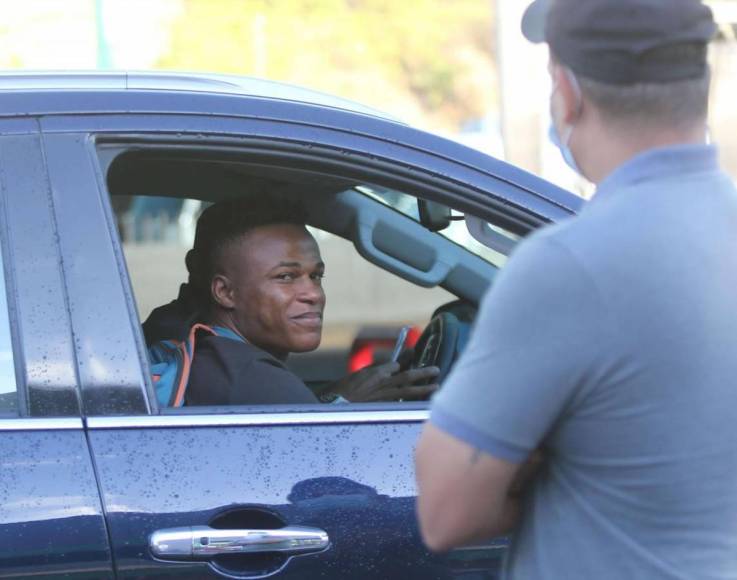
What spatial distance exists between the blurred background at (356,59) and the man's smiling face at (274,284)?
54 centimetres

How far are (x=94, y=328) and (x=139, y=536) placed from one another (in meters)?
0.36

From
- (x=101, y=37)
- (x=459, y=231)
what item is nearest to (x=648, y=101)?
(x=459, y=231)

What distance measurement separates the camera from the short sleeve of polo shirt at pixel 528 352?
1.45 m

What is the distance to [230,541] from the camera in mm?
2133

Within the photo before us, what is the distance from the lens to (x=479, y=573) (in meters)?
2.24

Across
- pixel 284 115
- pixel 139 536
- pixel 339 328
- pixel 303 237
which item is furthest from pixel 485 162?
pixel 339 328

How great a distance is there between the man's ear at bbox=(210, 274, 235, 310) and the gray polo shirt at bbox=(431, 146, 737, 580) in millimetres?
1583

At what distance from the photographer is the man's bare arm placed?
1499 millimetres

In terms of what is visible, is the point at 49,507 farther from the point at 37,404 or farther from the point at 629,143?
the point at 629,143

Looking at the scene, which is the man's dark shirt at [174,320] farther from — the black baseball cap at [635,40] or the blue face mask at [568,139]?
the black baseball cap at [635,40]

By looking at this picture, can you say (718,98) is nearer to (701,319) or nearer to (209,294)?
(209,294)

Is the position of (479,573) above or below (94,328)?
below

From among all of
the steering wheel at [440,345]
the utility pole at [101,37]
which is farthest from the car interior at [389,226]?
the utility pole at [101,37]

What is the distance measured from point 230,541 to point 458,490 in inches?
28.4
